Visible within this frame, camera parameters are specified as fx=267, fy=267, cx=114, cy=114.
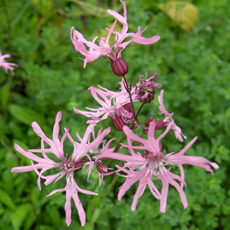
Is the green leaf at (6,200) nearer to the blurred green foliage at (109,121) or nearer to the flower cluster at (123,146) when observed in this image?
the blurred green foliage at (109,121)

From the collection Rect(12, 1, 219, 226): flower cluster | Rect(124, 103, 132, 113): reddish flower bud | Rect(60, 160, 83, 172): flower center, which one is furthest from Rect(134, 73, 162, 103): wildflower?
Rect(60, 160, 83, 172): flower center

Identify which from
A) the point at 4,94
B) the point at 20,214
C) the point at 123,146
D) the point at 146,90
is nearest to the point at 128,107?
the point at 146,90

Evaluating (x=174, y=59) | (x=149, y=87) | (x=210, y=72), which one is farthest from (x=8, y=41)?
(x=149, y=87)

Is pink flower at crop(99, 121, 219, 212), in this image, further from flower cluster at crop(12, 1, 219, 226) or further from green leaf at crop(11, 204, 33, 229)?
green leaf at crop(11, 204, 33, 229)

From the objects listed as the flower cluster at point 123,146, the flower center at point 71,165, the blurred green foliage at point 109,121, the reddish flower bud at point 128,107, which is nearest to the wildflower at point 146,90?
the flower cluster at point 123,146

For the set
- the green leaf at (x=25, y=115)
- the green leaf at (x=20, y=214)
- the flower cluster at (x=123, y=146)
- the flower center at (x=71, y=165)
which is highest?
the flower cluster at (x=123, y=146)

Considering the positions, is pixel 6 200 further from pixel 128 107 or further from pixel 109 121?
pixel 128 107

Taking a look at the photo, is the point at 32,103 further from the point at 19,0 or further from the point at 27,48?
the point at 19,0
